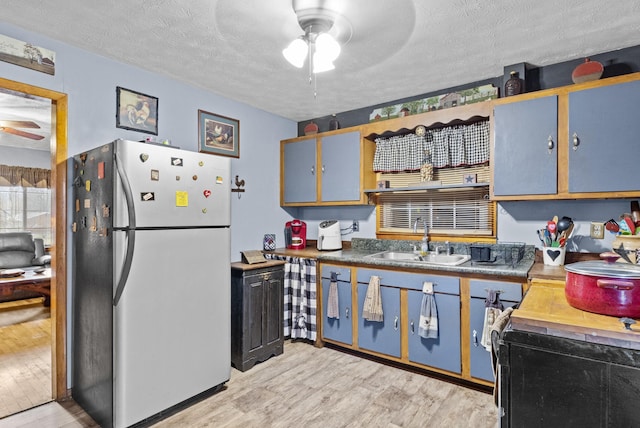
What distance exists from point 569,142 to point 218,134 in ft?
9.38

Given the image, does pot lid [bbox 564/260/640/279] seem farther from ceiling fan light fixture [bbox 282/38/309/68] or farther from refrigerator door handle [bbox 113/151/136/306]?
refrigerator door handle [bbox 113/151/136/306]

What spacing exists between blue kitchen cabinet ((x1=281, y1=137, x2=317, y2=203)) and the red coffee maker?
0.26m

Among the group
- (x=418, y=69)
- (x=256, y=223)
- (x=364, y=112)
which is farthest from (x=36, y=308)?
(x=418, y=69)

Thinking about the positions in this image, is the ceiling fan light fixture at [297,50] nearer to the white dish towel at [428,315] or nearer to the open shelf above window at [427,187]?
the open shelf above window at [427,187]

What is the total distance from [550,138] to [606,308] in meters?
1.53

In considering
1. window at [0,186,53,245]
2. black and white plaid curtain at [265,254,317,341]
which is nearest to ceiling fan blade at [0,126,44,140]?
window at [0,186,53,245]

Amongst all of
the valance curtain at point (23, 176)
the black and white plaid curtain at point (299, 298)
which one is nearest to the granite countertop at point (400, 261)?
the black and white plaid curtain at point (299, 298)

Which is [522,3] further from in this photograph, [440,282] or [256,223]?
[256,223]

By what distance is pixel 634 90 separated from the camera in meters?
2.16

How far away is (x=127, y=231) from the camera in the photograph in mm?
2006

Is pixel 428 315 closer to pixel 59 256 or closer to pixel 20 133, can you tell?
pixel 59 256

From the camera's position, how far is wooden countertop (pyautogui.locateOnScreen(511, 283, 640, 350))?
1.17 meters

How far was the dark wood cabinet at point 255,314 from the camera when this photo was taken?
284 centimetres

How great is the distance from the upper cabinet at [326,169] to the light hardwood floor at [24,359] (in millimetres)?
2598
